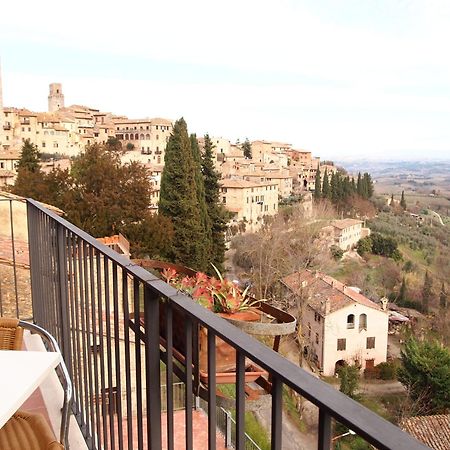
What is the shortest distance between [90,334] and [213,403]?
1.29 m

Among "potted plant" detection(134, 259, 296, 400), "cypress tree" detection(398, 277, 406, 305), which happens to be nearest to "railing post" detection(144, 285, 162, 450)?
"potted plant" detection(134, 259, 296, 400)

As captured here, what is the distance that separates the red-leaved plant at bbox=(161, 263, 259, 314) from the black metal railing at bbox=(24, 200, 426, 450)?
0.34 metres

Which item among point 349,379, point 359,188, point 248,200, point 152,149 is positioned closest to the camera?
point 349,379

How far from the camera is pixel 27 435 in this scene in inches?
56.9

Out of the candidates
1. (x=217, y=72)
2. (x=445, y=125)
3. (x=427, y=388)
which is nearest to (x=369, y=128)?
(x=445, y=125)

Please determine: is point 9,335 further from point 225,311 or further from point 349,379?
point 349,379

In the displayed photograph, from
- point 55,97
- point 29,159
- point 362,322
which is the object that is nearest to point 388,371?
point 362,322

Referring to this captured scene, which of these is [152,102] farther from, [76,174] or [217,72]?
[76,174]

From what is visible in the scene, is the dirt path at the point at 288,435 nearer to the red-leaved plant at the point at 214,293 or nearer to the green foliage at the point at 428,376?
the red-leaved plant at the point at 214,293

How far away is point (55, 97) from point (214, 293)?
105 meters

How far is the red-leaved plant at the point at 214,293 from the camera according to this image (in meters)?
2.15

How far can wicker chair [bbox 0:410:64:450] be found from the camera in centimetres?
138

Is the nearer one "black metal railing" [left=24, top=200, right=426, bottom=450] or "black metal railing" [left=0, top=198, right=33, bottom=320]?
"black metal railing" [left=24, top=200, right=426, bottom=450]

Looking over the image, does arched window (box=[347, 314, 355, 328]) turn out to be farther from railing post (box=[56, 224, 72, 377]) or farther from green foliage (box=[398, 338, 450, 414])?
railing post (box=[56, 224, 72, 377])
